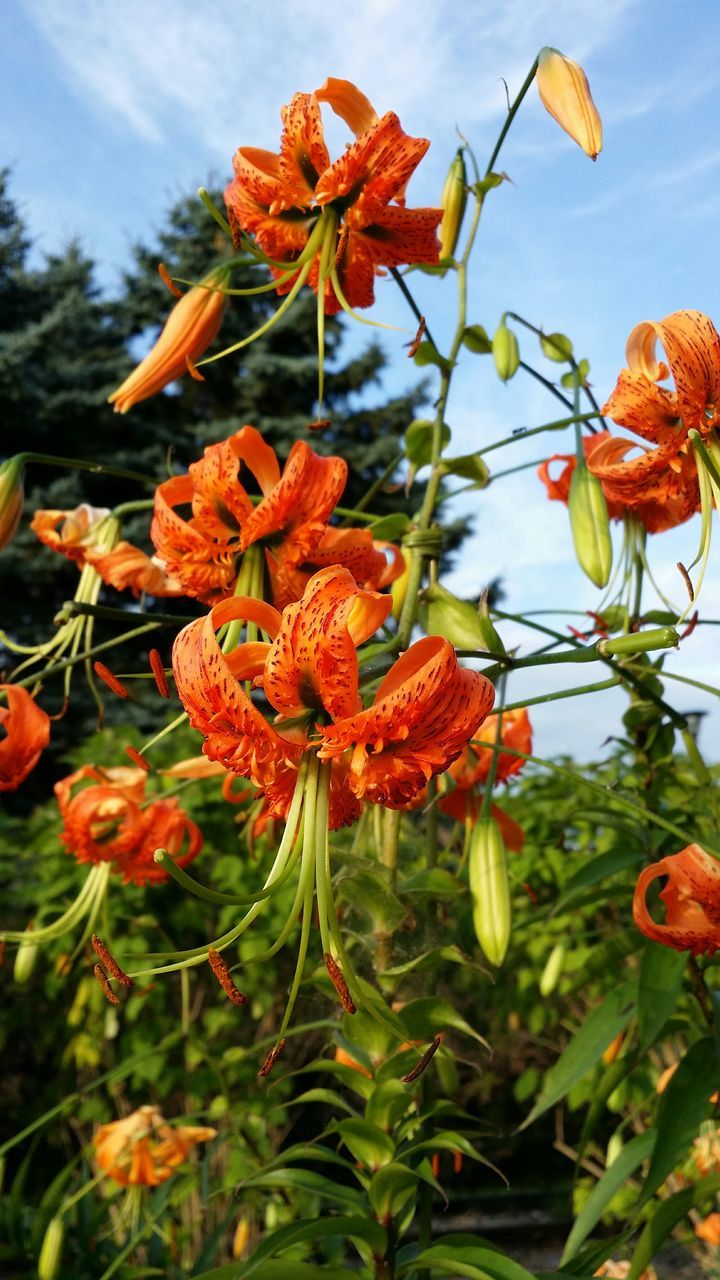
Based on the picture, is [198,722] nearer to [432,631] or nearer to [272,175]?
[432,631]

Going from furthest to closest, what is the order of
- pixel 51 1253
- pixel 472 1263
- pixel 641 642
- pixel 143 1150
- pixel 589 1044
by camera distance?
pixel 143 1150 → pixel 51 1253 → pixel 589 1044 → pixel 472 1263 → pixel 641 642

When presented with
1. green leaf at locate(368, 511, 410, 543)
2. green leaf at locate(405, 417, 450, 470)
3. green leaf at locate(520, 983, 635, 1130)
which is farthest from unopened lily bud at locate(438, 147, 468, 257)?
green leaf at locate(520, 983, 635, 1130)

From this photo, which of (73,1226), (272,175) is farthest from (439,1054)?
(73,1226)

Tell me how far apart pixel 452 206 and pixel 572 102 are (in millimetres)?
146

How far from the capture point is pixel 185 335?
820 mm

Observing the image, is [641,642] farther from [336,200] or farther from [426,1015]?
[336,200]

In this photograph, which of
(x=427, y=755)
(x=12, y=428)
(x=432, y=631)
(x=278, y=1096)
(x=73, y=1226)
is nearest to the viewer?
(x=427, y=755)

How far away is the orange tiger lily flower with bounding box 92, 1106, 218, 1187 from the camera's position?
1522mm

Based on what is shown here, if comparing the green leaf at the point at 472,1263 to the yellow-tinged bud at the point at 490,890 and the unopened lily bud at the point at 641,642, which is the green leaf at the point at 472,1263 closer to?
the yellow-tinged bud at the point at 490,890

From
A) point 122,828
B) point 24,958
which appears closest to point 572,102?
point 122,828

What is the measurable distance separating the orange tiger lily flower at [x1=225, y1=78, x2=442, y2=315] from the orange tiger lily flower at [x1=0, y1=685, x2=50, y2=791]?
42 centimetres

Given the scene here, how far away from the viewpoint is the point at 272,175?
0.83 m

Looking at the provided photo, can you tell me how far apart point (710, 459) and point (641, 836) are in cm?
34

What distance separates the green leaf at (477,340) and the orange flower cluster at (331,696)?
47 cm
